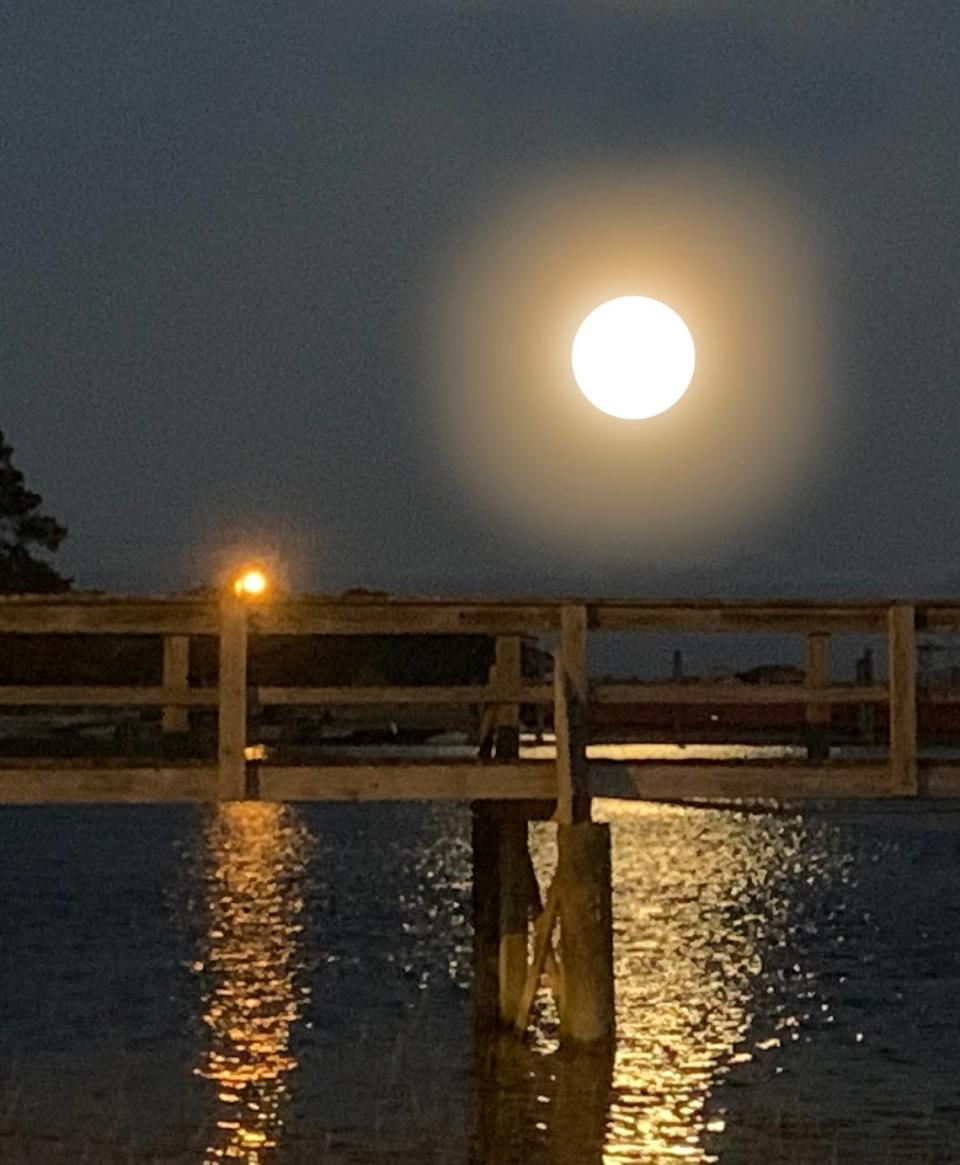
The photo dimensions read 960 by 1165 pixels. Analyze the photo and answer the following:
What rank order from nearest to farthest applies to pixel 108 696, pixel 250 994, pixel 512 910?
pixel 108 696 < pixel 512 910 < pixel 250 994

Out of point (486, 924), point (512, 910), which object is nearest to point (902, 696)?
point (512, 910)

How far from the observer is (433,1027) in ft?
80.6

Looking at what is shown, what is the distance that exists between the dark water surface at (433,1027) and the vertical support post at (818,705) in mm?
2647

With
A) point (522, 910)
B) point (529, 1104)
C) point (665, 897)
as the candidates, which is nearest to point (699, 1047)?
point (522, 910)

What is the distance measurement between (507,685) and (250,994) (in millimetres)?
9026

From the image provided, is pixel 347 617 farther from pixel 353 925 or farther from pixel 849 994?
pixel 353 925

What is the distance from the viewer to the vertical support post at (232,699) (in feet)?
61.2

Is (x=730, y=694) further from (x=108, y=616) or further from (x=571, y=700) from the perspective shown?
(x=108, y=616)

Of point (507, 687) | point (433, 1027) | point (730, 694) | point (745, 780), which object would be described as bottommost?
point (433, 1027)

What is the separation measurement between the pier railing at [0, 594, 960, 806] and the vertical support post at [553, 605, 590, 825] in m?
0.01

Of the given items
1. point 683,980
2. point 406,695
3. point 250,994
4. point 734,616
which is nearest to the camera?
point 734,616

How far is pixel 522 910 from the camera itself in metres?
22.3

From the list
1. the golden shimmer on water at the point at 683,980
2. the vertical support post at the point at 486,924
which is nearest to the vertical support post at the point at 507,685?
the vertical support post at the point at 486,924

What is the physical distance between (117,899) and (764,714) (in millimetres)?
32138
